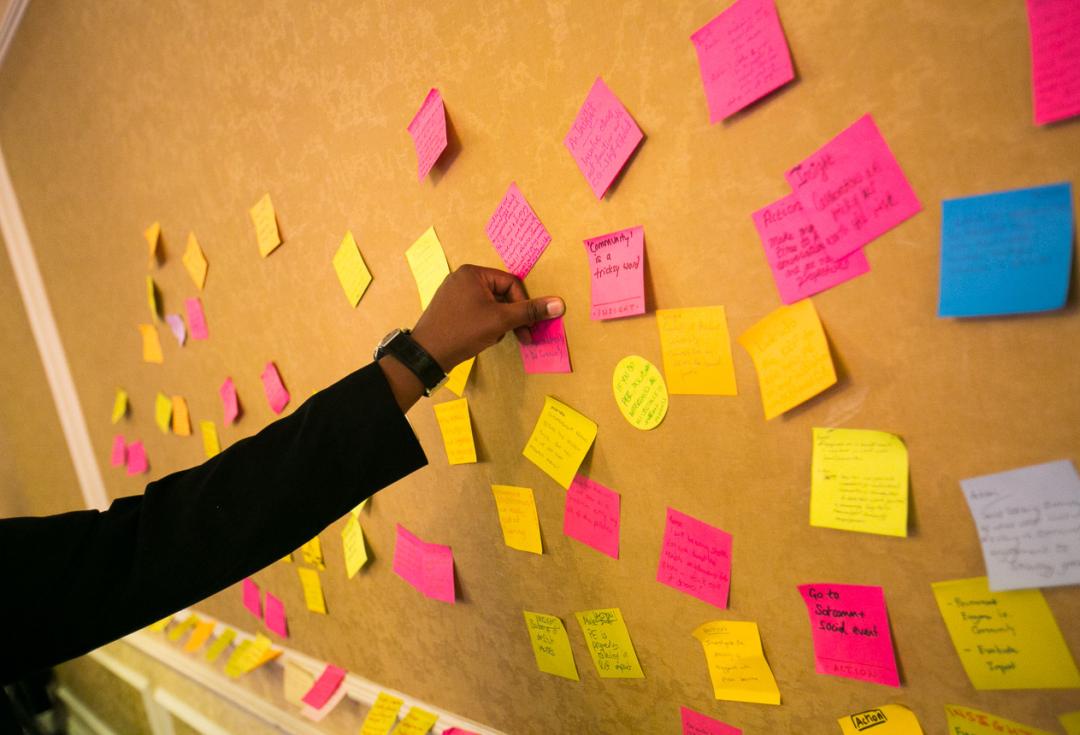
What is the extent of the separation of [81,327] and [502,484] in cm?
176

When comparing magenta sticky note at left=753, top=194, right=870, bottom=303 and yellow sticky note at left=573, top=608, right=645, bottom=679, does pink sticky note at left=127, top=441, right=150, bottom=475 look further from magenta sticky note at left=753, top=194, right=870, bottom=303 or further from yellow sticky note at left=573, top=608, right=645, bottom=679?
magenta sticky note at left=753, top=194, right=870, bottom=303

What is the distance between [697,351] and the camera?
689 mm

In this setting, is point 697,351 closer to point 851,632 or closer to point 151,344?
point 851,632

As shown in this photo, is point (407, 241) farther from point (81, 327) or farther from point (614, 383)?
point (81, 327)

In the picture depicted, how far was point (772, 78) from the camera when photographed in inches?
22.6

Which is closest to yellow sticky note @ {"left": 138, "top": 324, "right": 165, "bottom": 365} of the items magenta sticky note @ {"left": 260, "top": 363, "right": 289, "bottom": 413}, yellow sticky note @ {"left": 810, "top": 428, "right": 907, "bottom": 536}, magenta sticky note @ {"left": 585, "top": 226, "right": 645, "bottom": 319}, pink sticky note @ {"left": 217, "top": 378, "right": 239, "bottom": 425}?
pink sticky note @ {"left": 217, "top": 378, "right": 239, "bottom": 425}

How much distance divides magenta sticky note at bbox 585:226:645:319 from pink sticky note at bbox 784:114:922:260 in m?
0.18

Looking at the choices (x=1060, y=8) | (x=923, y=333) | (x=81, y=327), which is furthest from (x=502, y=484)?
(x=81, y=327)

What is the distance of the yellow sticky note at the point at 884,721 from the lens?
0.62 m

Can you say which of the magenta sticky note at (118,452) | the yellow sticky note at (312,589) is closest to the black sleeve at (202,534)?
the yellow sticky note at (312,589)

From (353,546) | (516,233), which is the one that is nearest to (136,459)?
(353,546)

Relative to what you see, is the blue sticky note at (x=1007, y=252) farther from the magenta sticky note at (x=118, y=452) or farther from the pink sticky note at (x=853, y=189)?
the magenta sticky note at (x=118, y=452)

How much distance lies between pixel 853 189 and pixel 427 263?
572 millimetres

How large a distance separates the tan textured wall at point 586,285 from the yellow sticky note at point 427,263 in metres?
0.02
